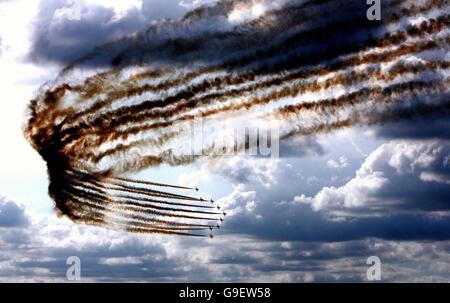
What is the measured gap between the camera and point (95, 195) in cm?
4931

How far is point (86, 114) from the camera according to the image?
4588 cm
